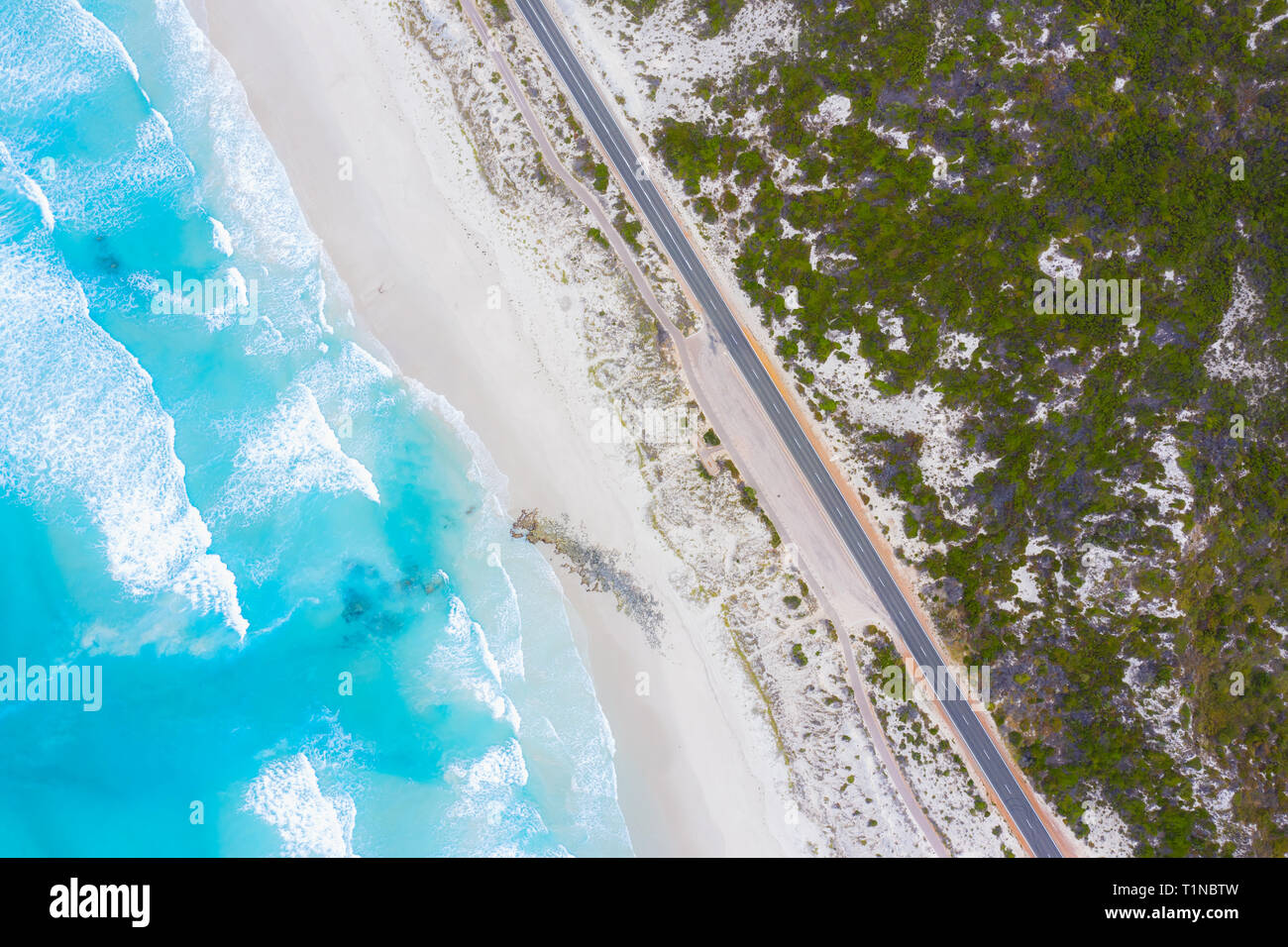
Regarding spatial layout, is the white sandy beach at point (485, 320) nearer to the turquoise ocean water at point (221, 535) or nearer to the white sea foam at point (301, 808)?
the turquoise ocean water at point (221, 535)

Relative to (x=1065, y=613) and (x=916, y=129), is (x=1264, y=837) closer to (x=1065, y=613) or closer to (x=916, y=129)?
(x=1065, y=613)

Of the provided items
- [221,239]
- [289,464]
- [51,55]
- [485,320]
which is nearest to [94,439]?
[289,464]

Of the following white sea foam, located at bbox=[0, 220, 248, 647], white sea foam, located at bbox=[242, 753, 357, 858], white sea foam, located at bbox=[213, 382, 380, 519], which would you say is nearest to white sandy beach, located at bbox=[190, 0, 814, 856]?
white sea foam, located at bbox=[213, 382, 380, 519]

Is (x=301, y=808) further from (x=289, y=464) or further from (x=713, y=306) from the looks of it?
(x=713, y=306)

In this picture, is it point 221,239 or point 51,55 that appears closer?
point 51,55

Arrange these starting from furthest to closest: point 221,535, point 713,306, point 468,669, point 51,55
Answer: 1. point 713,306
2. point 51,55
3. point 468,669
4. point 221,535

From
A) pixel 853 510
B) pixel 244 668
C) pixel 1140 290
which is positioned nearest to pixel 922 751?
pixel 853 510

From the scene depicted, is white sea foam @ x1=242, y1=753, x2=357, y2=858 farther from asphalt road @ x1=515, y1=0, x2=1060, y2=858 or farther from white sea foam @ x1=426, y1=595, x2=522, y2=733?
asphalt road @ x1=515, y1=0, x2=1060, y2=858
